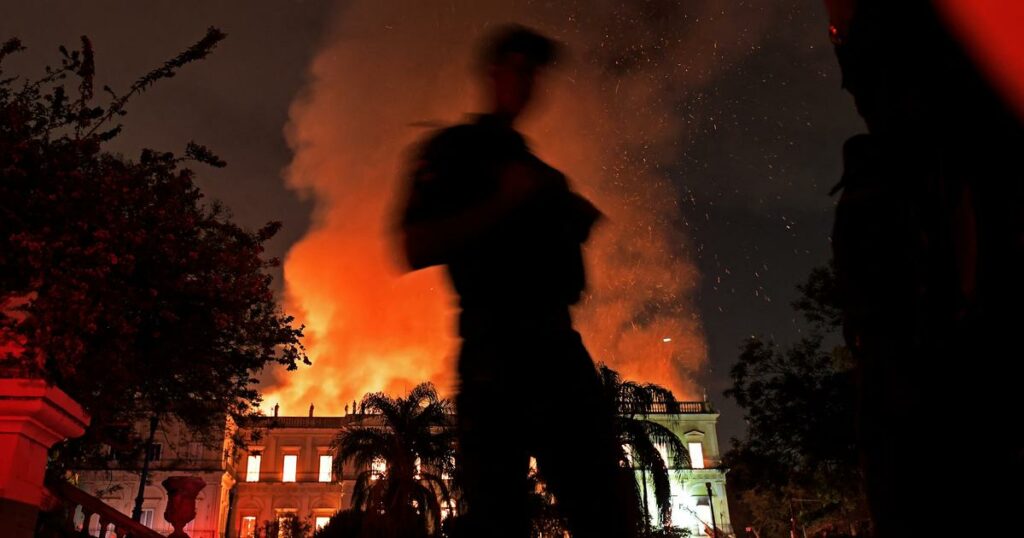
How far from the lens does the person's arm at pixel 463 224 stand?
95.0 inches

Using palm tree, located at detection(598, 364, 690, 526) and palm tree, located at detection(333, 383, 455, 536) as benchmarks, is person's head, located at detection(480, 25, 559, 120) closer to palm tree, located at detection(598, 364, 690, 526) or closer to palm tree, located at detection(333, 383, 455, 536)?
palm tree, located at detection(598, 364, 690, 526)

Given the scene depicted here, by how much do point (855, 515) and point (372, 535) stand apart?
17022 millimetres

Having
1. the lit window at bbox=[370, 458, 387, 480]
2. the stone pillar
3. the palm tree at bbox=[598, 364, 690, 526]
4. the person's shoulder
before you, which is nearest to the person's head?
the person's shoulder

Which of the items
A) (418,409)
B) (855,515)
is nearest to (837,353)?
(855,515)

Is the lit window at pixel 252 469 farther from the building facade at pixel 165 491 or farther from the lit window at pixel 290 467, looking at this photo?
the building facade at pixel 165 491

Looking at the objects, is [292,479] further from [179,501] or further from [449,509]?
[179,501]

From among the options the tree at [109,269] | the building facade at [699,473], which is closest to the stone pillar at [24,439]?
the tree at [109,269]

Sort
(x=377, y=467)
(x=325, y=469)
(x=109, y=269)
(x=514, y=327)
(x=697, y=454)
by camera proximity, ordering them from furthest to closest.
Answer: (x=697, y=454)
(x=325, y=469)
(x=377, y=467)
(x=109, y=269)
(x=514, y=327)

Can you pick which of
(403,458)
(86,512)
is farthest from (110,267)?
(403,458)

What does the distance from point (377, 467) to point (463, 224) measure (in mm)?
23758

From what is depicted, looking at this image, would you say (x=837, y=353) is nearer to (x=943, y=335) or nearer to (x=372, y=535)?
(x=372, y=535)

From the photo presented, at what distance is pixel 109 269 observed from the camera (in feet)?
31.5

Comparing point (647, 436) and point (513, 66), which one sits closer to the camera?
point (513, 66)

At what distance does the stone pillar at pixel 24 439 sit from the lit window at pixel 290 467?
54154 millimetres
